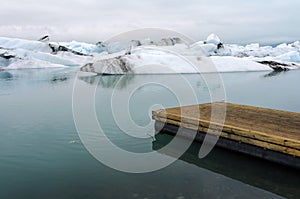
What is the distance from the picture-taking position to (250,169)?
6168mm

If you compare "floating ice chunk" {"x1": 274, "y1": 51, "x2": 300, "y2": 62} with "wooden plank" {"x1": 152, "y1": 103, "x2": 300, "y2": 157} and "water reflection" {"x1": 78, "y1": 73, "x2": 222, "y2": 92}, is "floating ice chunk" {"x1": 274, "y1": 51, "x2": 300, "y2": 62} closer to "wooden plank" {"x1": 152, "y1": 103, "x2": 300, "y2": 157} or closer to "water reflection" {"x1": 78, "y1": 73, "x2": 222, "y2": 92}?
"water reflection" {"x1": 78, "y1": 73, "x2": 222, "y2": 92}

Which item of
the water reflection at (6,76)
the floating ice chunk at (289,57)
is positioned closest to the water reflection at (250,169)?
the water reflection at (6,76)

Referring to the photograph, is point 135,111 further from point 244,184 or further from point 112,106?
point 244,184

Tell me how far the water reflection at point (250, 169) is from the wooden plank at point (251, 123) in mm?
415

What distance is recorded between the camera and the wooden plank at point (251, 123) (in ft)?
19.7

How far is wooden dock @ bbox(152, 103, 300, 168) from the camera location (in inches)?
235

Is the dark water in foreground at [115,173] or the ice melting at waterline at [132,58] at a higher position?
the ice melting at waterline at [132,58]

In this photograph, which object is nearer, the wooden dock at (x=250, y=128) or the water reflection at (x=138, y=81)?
the wooden dock at (x=250, y=128)

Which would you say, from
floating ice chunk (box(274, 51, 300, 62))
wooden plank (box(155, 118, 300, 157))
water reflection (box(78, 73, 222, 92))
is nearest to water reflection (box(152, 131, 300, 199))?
wooden plank (box(155, 118, 300, 157))

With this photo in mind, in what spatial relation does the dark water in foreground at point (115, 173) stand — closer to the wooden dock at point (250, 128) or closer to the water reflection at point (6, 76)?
the wooden dock at point (250, 128)

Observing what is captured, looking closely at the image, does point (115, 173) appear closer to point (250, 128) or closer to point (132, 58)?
point (250, 128)

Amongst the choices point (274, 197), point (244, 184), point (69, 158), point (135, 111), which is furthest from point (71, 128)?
point (274, 197)

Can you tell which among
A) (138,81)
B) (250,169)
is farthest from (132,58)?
(250,169)

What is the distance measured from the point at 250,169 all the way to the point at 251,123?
4.64ft
